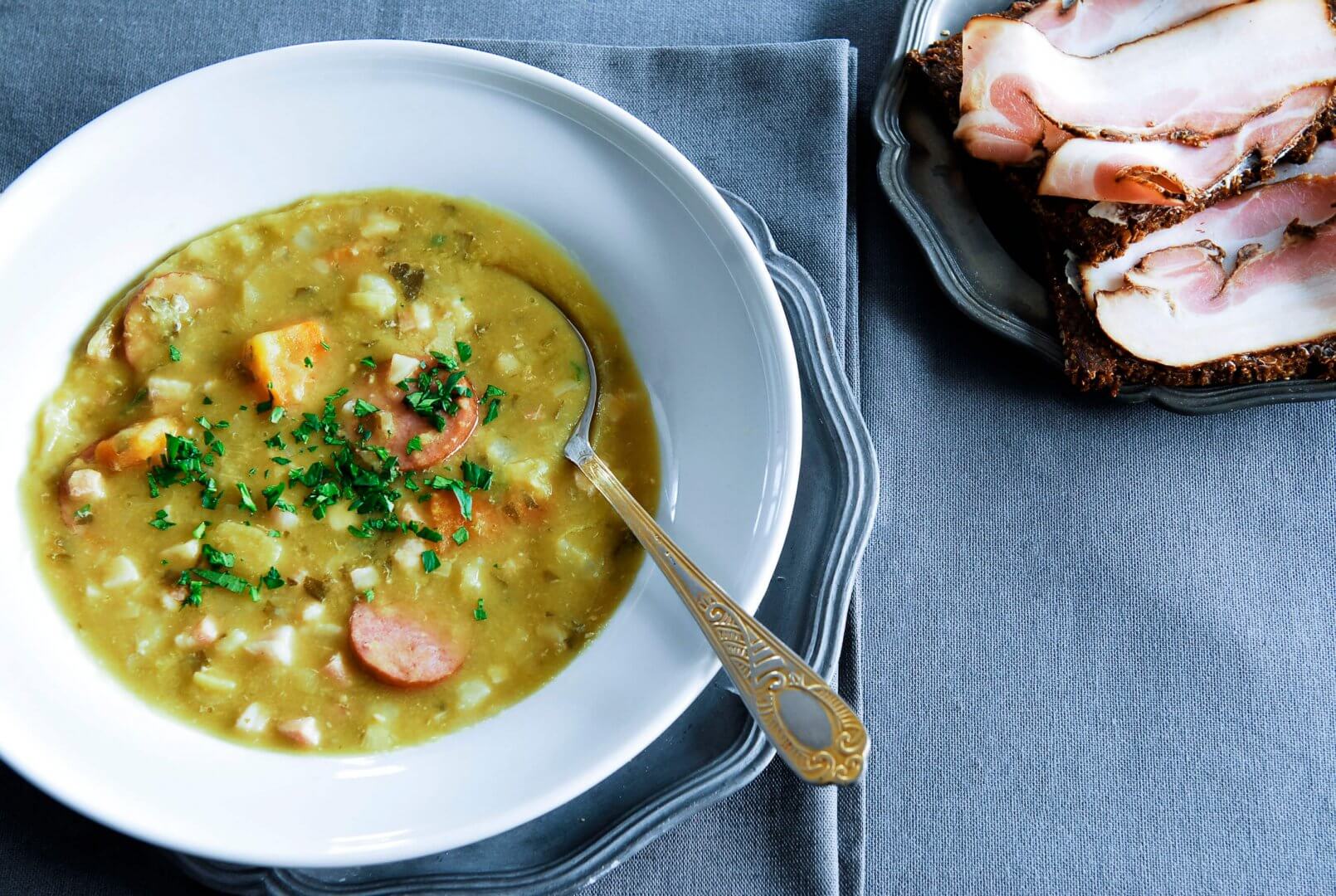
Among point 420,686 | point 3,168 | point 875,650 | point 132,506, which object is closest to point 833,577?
point 875,650

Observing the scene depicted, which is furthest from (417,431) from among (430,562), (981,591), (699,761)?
(981,591)

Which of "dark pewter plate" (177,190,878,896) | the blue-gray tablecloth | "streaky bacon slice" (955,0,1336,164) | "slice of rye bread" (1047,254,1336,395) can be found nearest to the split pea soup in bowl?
"dark pewter plate" (177,190,878,896)

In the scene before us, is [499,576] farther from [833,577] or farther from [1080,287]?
[1080,287]

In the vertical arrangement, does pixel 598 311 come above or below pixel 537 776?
above

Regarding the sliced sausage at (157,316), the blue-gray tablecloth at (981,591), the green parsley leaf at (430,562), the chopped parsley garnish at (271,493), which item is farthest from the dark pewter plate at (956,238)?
the sliced sausage at (157,316)

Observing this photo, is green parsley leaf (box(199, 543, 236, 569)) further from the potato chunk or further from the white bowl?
the white bowl

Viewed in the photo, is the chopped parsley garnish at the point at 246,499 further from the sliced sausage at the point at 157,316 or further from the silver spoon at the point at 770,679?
the silver spoon at the point at 770,679
